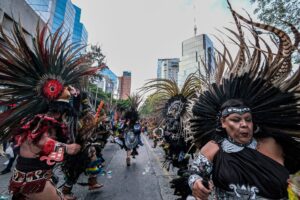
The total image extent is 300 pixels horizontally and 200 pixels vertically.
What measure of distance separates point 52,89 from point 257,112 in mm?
3021

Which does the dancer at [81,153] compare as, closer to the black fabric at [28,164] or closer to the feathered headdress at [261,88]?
the black fabric at [28,164]

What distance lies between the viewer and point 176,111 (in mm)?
5879

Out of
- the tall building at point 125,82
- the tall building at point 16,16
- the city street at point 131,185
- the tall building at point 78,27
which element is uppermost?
the tall building at point 78,27

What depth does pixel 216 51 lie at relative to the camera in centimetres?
279

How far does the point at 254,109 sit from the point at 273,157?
1.67ft

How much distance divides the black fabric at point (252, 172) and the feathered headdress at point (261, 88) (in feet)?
1.36

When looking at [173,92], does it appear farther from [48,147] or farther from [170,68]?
[170,68]

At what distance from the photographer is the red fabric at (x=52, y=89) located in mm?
3209

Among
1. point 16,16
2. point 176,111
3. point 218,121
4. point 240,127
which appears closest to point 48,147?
point 218,121

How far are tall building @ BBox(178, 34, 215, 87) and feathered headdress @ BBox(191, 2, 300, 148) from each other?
0.59 meters

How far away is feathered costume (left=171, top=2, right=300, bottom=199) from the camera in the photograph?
5.59 feet

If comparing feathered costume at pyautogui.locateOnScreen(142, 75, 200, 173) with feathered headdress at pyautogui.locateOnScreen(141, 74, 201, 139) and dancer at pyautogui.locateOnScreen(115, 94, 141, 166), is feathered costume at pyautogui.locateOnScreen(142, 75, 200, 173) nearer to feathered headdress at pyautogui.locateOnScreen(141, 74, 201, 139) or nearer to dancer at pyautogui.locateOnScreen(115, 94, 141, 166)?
feathered headdress at pyautogui.locateOnScreen(141, 74, 201, 139)

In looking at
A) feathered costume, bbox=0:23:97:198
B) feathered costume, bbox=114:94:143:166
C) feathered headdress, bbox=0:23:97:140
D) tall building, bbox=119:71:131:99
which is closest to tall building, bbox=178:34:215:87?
feathered costume, bbox=0:23:97:198

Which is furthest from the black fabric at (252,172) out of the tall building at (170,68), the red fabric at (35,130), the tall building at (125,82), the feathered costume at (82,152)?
the tall building at (125,82)
